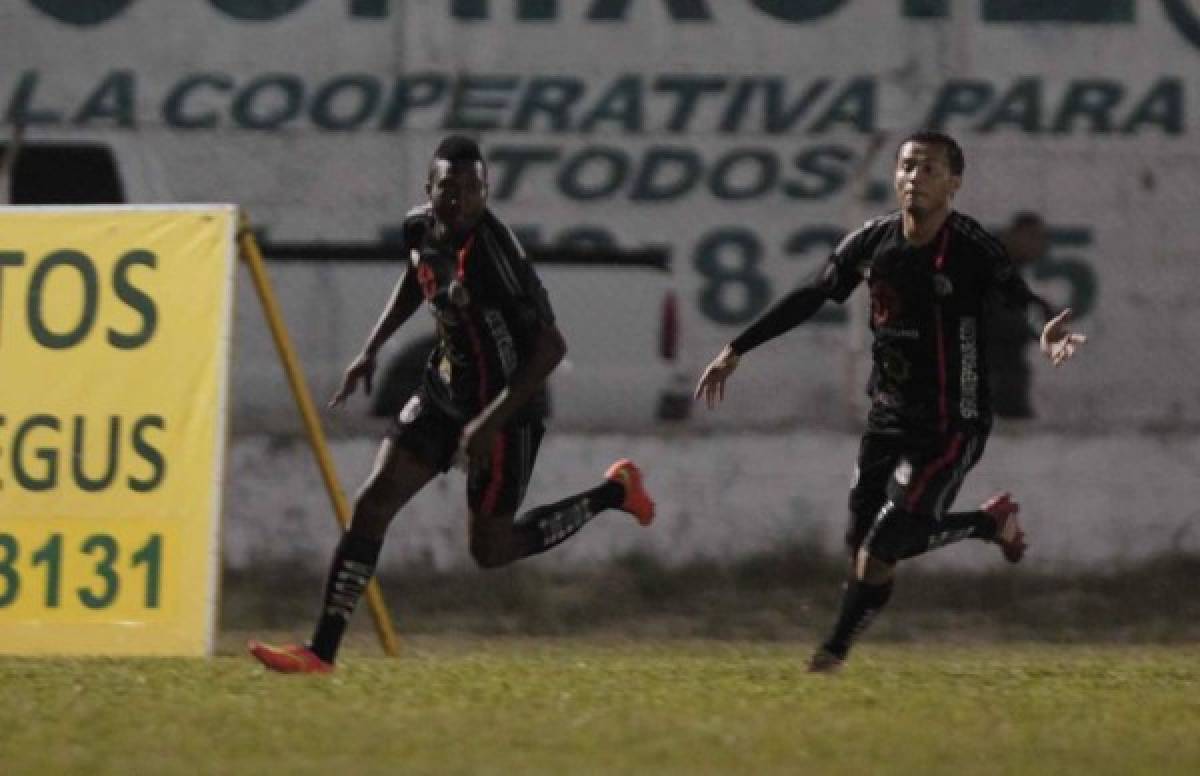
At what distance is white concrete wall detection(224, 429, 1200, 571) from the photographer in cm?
1569

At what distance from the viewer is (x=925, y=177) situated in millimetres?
10594

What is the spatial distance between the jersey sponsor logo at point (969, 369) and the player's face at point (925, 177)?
428 mm

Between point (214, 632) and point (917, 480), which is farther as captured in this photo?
point (214, 632)

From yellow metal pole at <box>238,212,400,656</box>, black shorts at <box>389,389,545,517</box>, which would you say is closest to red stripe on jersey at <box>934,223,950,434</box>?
black shorts at <box>389,389,545,517</box>

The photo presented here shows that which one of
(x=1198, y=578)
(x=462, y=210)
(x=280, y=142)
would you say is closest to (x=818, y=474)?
(x=1198, y=578)

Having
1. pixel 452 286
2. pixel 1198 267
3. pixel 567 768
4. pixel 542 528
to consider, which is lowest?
pixel 567 768

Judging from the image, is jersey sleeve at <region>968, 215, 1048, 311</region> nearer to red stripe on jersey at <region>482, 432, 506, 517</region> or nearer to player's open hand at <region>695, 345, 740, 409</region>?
player's open hand at <region>695, 345, 740, 409</region>

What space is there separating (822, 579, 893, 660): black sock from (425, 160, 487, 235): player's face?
183 cm

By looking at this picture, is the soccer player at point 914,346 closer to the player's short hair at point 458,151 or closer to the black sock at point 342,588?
the player's short hair at point 458,151

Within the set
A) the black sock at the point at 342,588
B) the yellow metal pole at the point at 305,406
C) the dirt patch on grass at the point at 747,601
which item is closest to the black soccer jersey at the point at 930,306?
the black sock at the point at 342,588

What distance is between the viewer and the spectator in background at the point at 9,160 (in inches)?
651

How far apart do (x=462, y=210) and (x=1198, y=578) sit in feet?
21.4

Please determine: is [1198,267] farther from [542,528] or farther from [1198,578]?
[542,528]

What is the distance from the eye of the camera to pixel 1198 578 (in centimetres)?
1591
